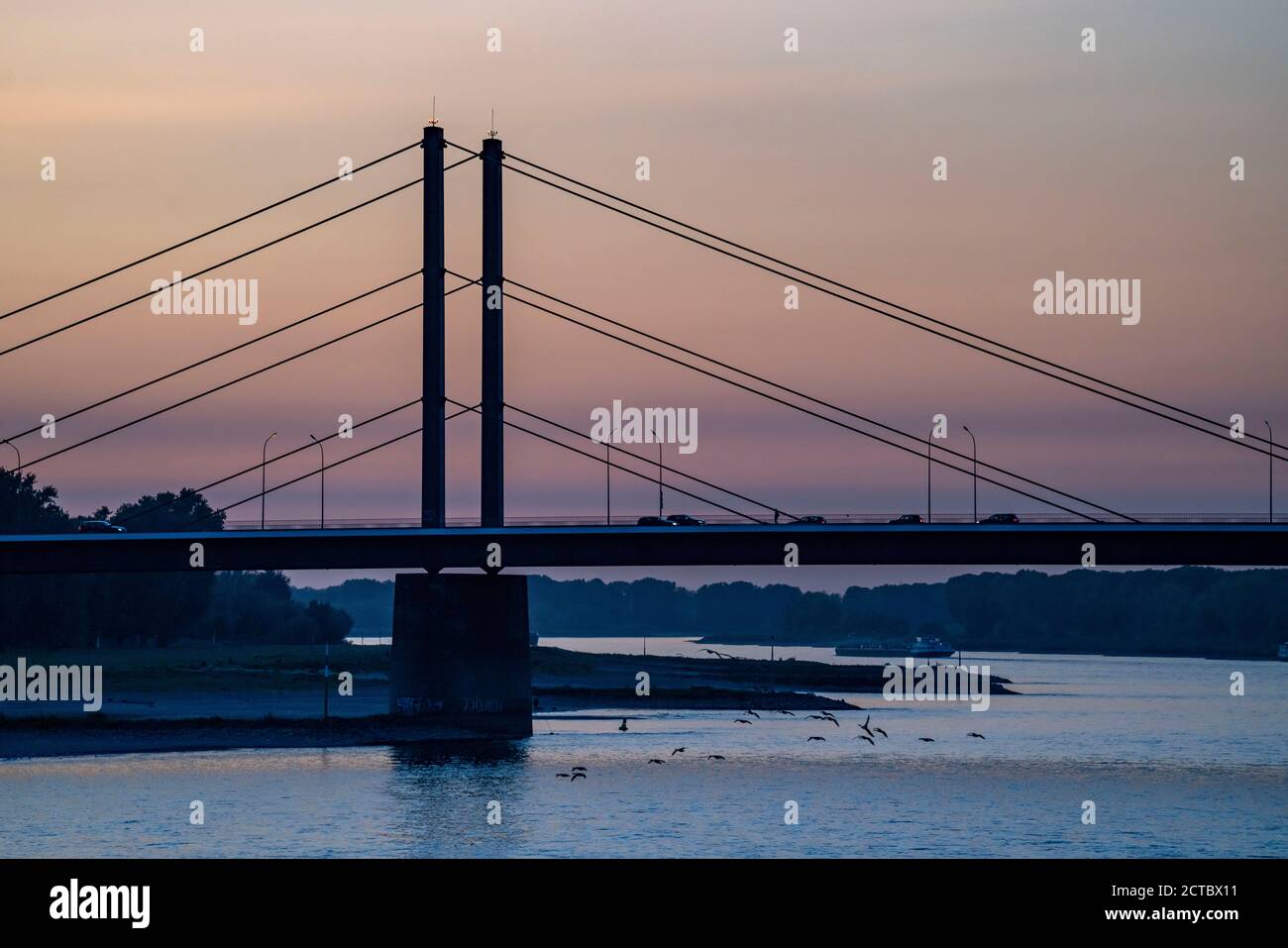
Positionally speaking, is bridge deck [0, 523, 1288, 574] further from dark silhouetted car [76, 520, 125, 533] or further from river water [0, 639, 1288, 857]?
river water [0, 639, 1288, 857]

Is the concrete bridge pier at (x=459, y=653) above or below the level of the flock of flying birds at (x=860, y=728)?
above

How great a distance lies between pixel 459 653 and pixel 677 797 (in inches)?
1029

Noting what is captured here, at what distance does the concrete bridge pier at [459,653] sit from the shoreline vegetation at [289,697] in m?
1.10

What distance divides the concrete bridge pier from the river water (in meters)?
3.62

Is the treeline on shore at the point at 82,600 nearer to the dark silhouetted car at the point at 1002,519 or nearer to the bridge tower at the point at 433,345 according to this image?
the bridge tower at the point at 433,345

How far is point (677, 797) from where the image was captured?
60.6 m

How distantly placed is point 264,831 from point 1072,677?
524 ft

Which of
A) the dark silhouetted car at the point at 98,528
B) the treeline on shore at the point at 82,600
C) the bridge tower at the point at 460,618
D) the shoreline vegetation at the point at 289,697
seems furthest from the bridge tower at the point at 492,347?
the treeline on shore at the point at 82,600

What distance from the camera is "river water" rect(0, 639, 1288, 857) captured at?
49375 millimetres

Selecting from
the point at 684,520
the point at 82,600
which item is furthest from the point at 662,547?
the point at 82,600

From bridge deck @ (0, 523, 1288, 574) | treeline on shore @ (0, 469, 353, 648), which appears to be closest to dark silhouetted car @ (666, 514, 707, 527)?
bridge deck @ (0, 523, 1288, 574)

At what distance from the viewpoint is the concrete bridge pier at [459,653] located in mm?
84125
